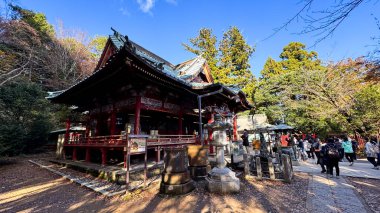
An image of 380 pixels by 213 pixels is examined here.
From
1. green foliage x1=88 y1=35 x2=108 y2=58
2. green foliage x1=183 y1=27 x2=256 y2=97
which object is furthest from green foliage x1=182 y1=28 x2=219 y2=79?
green foliage x1=88 y1=35 x2=108 y2=58

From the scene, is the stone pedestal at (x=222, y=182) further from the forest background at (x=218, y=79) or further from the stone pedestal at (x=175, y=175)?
the forest background at (x=218, y=79)

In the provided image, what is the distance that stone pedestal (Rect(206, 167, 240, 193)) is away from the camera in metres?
5.83

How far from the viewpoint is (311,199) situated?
17.6 ft

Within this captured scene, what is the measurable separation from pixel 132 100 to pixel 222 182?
20.2ft

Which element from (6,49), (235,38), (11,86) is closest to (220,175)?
(11,86)

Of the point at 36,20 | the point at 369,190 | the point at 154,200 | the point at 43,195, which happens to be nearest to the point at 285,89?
the point at 369,190

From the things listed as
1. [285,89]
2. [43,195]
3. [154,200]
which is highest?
[285,89]

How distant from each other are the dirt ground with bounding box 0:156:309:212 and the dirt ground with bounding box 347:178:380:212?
153 cm

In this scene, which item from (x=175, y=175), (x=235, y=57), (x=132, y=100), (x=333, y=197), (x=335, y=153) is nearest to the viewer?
(x=333, y=197)

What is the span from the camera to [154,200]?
555cm

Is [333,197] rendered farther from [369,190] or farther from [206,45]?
[206,45]

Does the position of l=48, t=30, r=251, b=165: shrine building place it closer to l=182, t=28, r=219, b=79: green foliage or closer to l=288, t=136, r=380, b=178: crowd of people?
l=288, t=136, r=380, b=178: crowd of people

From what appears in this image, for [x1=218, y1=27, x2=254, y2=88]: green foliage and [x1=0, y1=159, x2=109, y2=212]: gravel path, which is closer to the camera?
[x1=0, y1=159, x2=109, y2=212]: gravel path

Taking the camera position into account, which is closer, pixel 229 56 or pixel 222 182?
pixel 222 182
